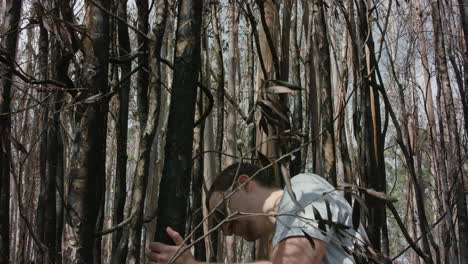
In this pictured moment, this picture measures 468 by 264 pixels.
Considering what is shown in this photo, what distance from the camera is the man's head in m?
1.44

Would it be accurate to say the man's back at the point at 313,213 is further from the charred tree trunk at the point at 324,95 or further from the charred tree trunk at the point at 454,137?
the charred tree trunk at the point at 454,137

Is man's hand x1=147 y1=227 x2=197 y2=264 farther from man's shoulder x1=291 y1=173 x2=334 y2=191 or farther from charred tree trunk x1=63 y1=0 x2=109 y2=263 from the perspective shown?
man's shoulder x1=291 y1=173 x2=334 y2=191

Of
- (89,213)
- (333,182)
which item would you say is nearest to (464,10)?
(333,182)

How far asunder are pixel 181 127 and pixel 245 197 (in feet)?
1.40

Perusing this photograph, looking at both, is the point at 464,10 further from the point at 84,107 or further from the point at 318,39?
the point at 84,107

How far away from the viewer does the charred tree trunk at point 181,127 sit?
1058 mm

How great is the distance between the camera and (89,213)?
1.14m

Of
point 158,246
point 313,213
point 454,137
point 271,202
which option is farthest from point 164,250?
point 454,137

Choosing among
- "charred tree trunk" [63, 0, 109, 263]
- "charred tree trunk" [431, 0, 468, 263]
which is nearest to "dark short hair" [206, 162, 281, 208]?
"charred tree trunk" [63, 0, 109, 263]

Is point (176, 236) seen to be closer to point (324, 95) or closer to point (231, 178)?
point (231, 178)

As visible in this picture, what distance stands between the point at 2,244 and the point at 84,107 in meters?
0.77

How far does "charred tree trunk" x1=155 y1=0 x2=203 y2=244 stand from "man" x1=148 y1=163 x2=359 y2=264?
0.04 m

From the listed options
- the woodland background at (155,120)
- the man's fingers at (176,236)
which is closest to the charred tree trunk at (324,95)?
the woodland background at (155,120)

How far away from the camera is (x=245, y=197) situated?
1.44m
